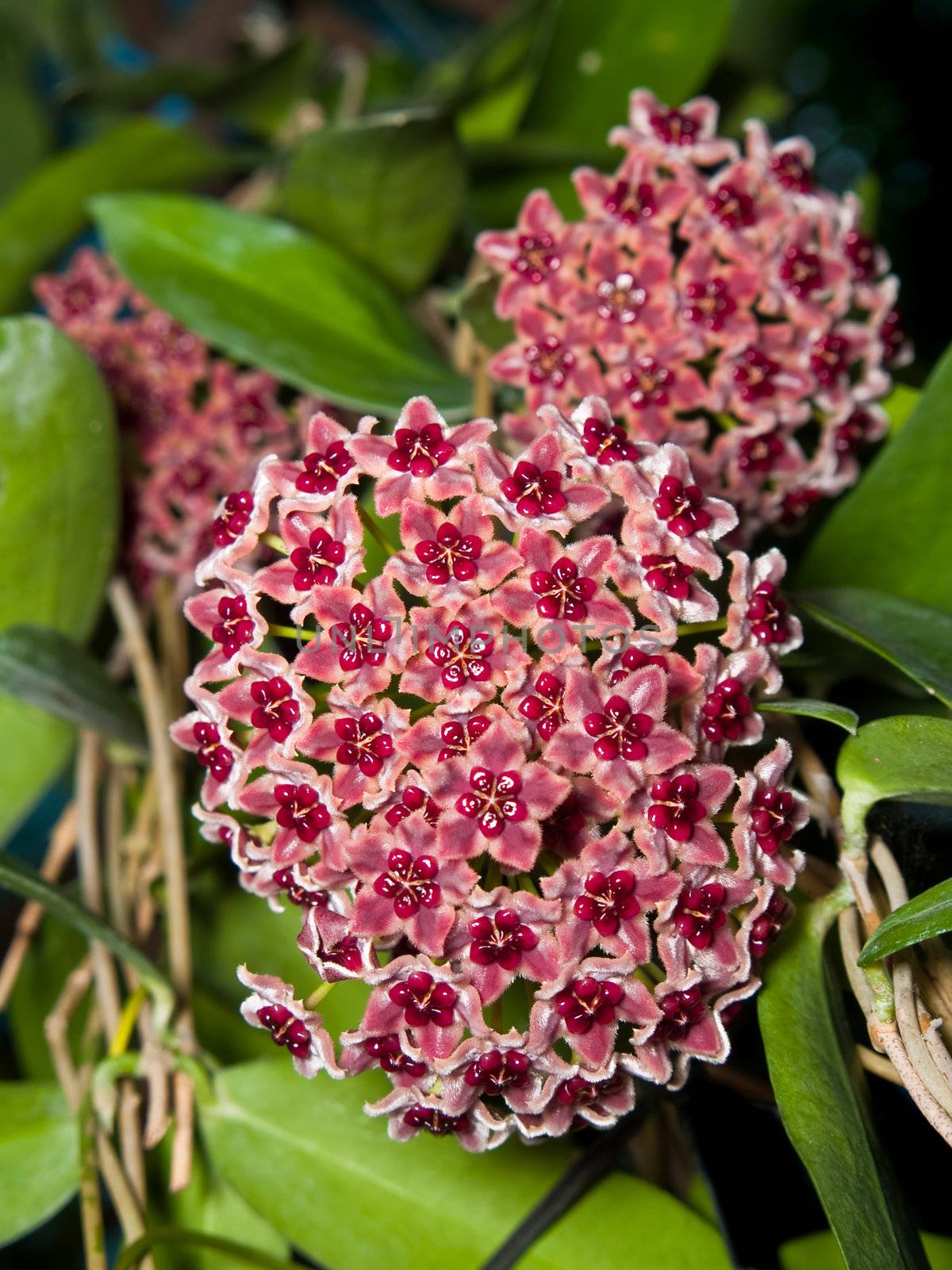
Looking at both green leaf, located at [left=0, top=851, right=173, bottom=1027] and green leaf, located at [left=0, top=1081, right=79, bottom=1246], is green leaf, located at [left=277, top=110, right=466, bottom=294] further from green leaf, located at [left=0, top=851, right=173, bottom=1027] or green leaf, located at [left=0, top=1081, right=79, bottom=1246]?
green leaf, located at [left=0, top=1081, right=79, bottom=1246]

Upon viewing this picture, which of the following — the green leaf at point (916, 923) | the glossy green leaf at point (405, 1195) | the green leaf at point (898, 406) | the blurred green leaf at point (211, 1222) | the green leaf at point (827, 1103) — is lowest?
the blurred green leaf at point (211, 1222)

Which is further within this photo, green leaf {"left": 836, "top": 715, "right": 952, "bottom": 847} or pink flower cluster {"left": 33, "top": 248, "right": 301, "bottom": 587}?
pink flower cluster {"left": 33, "top": 248, "right": 301, "bottom": 587}

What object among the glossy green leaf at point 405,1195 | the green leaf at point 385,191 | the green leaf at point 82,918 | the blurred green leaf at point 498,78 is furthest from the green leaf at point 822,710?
the blurred green leaf at point 498,78

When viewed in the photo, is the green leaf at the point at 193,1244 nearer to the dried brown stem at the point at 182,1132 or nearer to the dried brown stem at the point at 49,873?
the dried brown stem at the point at 182,1132

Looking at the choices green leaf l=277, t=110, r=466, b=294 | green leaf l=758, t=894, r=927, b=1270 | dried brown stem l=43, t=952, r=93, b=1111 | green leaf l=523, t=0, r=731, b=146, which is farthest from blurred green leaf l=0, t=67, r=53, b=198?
green leaf l=758, t=894, r=927, b=1270

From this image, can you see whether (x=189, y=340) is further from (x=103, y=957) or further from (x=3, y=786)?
(x=103, y=957)

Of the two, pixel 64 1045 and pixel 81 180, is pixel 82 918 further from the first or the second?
pixel 81 180

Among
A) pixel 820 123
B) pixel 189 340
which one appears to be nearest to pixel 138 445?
pixel 189 340

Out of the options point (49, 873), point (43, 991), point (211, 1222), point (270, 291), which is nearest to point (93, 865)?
point (49, 873)
